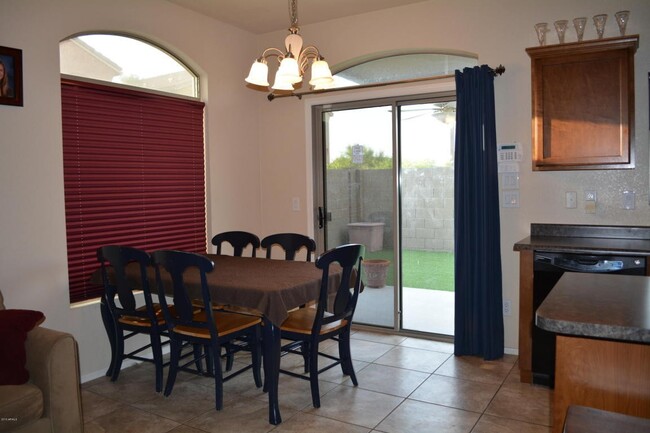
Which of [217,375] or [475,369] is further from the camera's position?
[475,369]

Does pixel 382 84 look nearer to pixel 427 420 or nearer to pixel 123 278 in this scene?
pixel 123 278

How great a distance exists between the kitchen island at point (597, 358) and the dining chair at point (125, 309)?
2530 millimetres

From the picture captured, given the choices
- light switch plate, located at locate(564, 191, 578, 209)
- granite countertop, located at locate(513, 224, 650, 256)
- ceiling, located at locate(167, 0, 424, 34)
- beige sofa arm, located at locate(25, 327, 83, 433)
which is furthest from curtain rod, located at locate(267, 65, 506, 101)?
beige sofa arm, located at locate(25, 327, 83, 433)

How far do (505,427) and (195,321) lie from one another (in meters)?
1.89

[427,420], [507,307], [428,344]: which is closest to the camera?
[427,420]

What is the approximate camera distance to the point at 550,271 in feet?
11.1

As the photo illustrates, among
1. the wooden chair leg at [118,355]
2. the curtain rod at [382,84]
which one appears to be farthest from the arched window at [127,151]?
the curtain rod at [382,84]

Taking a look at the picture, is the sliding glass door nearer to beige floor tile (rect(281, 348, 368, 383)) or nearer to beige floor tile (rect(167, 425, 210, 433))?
beige floor tile (rect(281, 348, 368, 383))

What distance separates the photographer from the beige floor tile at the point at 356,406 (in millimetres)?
3043

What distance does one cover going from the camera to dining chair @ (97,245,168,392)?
336cm

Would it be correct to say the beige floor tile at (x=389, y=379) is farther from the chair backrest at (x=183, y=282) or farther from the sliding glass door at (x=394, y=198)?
the chair backrest at (x=183, y=282)

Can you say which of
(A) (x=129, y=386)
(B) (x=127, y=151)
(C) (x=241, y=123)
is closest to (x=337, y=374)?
(A) (x=129, y=386)

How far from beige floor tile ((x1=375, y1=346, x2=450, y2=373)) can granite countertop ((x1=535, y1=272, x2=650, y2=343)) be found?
2.10 m

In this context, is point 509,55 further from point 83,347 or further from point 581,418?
point 83,347
